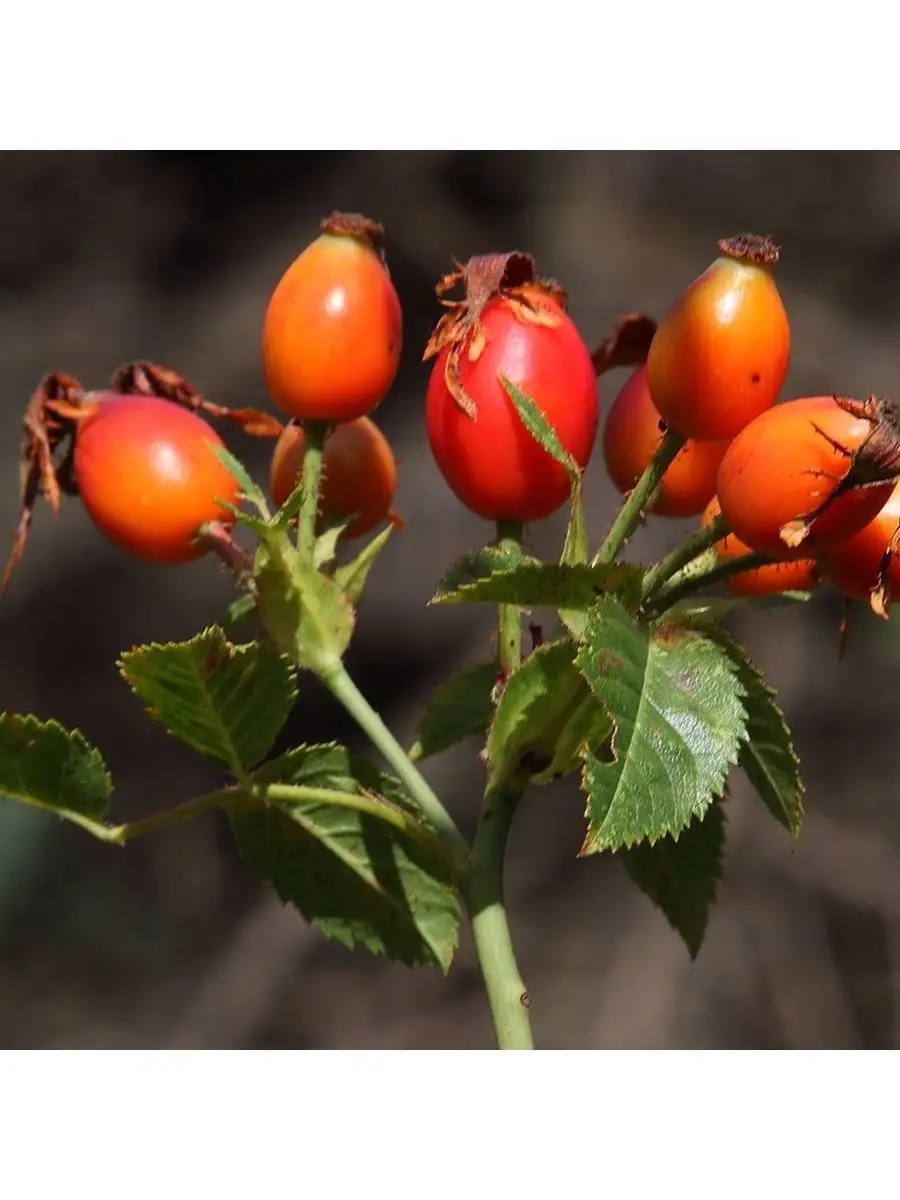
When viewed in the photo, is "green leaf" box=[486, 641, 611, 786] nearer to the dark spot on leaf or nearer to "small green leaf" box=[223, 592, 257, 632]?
the dark spot on leaf

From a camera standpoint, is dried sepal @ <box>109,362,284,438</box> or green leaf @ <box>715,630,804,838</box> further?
dried sepal @ <box>109,362,284,438</box>

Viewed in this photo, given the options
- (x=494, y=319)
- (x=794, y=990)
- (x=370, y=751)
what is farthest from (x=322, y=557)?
(x=794, y=990)

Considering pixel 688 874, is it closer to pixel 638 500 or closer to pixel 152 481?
pixel 638 500

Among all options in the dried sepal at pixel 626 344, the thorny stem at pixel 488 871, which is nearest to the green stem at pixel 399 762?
the thorny stem at pixel 488 871

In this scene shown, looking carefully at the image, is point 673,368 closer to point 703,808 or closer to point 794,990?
point 703,808

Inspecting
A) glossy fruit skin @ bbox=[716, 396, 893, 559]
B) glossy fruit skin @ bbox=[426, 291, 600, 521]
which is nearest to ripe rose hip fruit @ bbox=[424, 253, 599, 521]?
glossy fruit skin @ bbox=[426, 291, 600, 521]

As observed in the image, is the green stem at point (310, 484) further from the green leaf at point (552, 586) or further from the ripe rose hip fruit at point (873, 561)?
the ripe rose hip fruit at point (873, 561)
